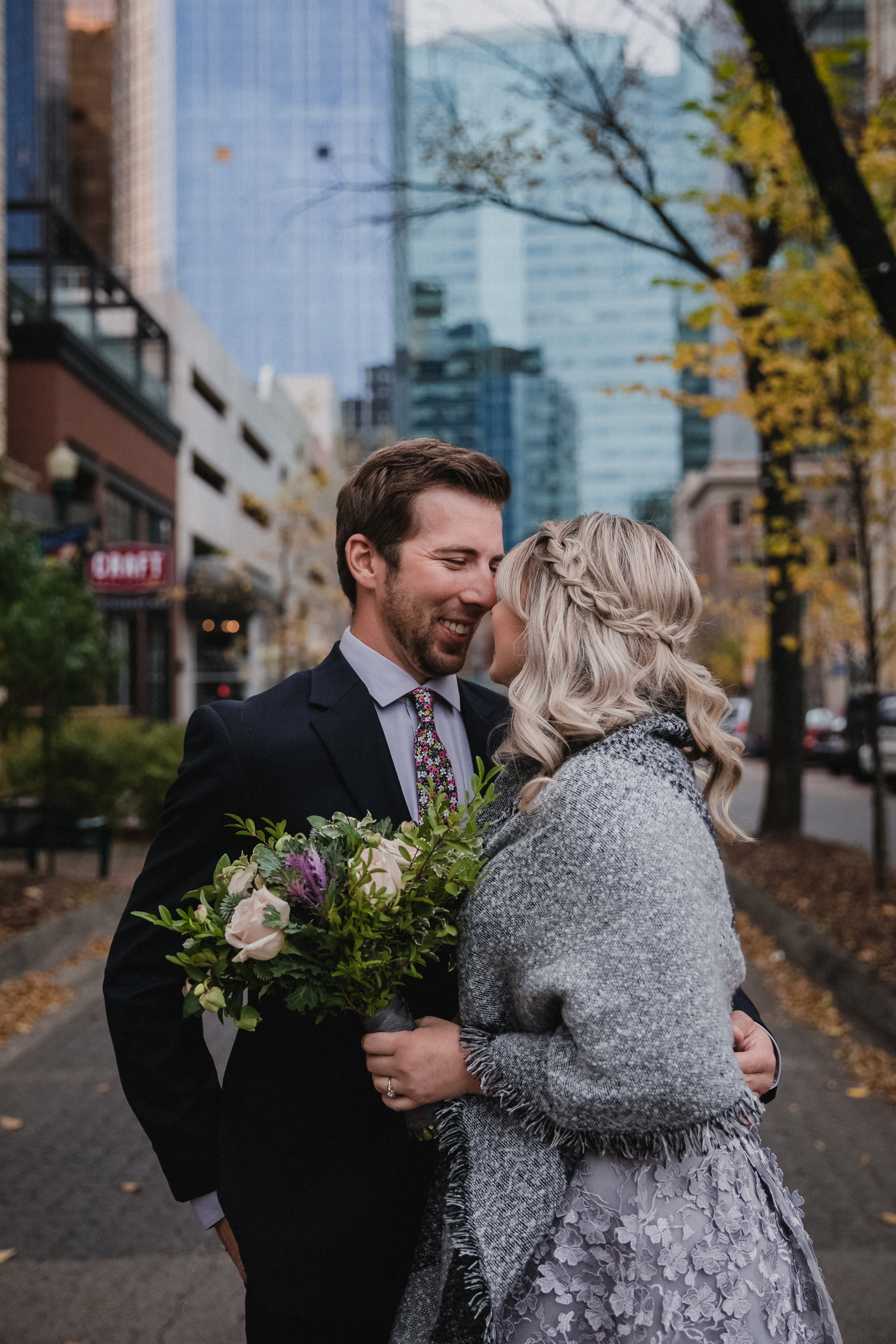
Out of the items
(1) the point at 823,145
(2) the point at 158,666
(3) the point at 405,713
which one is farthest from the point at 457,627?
(2) the point at 158,666

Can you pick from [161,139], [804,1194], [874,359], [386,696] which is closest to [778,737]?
[874,359]

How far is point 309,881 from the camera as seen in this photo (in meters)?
1.68

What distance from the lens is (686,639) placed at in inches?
74.1

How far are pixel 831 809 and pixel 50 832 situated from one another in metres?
14.4

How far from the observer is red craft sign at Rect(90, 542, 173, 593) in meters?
21.6

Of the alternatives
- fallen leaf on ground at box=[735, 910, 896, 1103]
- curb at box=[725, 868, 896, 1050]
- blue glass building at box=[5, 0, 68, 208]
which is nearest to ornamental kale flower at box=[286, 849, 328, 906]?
curb at box=[725, 868, 896, 1050]

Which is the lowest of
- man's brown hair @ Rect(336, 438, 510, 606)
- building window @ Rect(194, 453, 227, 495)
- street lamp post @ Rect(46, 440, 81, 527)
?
man's brown hair @ Rect(336, 438, 510, 606)

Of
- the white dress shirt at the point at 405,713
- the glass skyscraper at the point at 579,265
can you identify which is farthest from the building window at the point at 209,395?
the white dress shirt at the point at 405,713

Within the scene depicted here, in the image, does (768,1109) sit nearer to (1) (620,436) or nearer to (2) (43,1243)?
(2) (43,1243)

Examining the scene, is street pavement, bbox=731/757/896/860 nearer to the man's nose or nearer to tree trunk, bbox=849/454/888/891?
tree trunk, bbox=849/454/888/891

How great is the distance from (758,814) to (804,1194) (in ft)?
49.6

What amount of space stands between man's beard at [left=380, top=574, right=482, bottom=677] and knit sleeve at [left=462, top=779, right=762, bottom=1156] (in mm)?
651

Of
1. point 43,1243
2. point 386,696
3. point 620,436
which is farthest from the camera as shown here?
point 620,436

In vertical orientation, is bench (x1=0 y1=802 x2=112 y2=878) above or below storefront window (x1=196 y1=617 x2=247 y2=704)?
below
